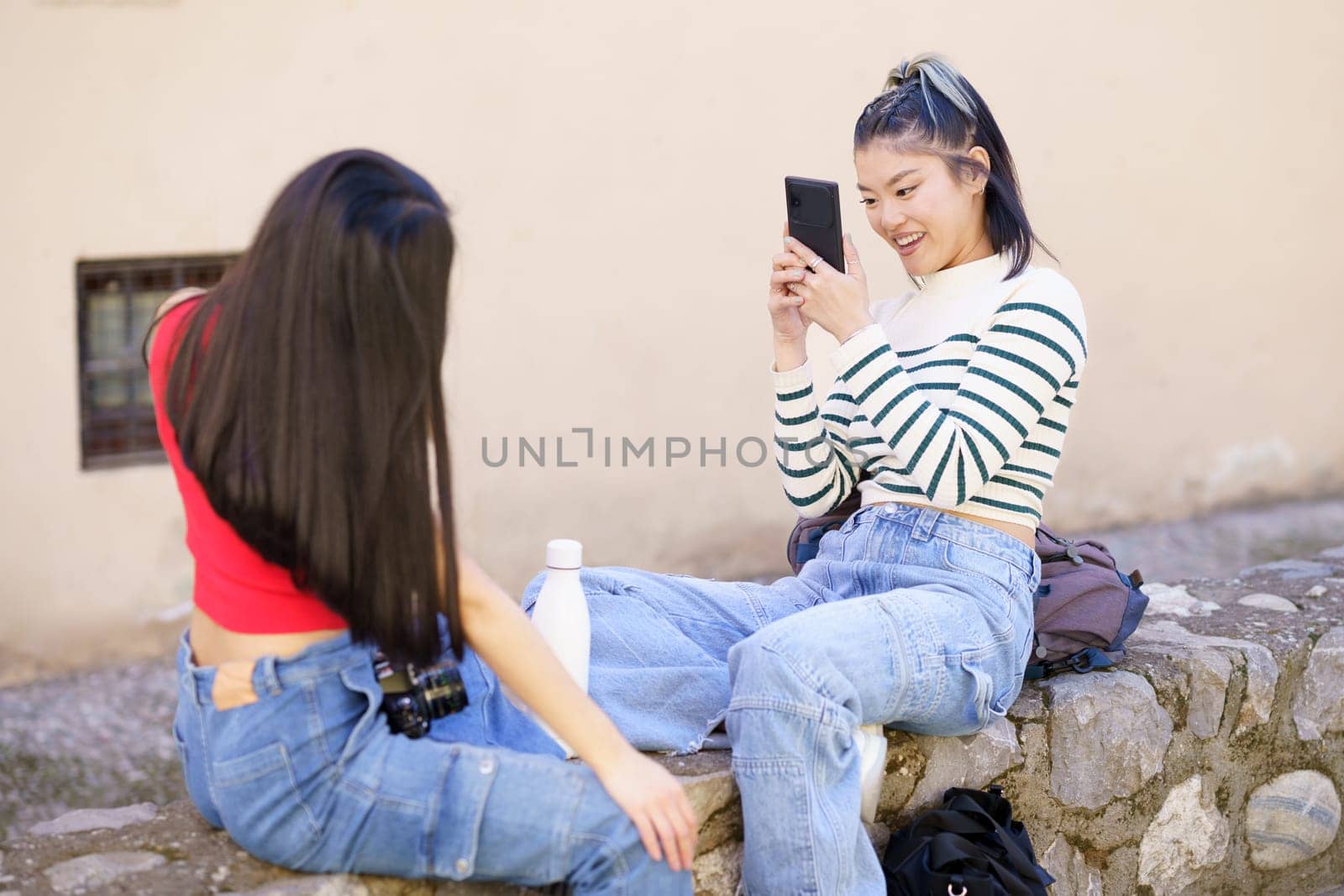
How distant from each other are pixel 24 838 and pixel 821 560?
1364mm

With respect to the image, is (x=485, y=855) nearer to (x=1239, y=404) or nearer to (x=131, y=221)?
(x=131, y=221)

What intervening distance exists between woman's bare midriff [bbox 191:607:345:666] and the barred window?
3.02m

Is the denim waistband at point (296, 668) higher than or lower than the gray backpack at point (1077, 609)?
higher

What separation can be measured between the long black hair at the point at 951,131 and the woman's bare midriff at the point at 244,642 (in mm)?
1308

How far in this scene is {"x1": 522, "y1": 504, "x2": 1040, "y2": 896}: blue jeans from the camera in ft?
6.48

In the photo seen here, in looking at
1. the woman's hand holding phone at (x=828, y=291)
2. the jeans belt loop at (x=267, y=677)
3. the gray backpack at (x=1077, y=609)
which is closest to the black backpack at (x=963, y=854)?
the gray backpack at (x=1077, y=609)

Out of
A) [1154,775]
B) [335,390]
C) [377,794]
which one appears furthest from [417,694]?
[1154,775]

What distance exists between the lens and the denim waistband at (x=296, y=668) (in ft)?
5.57

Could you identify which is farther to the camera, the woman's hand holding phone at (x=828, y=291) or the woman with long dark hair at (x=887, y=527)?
the woman's hand holding phone at (x=828, y=291)

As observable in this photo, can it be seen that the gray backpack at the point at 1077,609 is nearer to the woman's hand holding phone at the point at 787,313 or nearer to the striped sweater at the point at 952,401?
the striped sweater at the point at 952,401

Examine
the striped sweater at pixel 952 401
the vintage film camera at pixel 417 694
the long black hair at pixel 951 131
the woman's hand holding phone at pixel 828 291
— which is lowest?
the vintage film camera at pixel 417 694

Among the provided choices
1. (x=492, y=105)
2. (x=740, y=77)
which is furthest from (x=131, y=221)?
(x=740, y=77)

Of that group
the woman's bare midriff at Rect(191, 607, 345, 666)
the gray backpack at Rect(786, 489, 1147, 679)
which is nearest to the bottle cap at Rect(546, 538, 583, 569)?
the woman's bare midriff at Rect(191, 607, 345, 666)

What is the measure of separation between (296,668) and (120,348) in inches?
127
